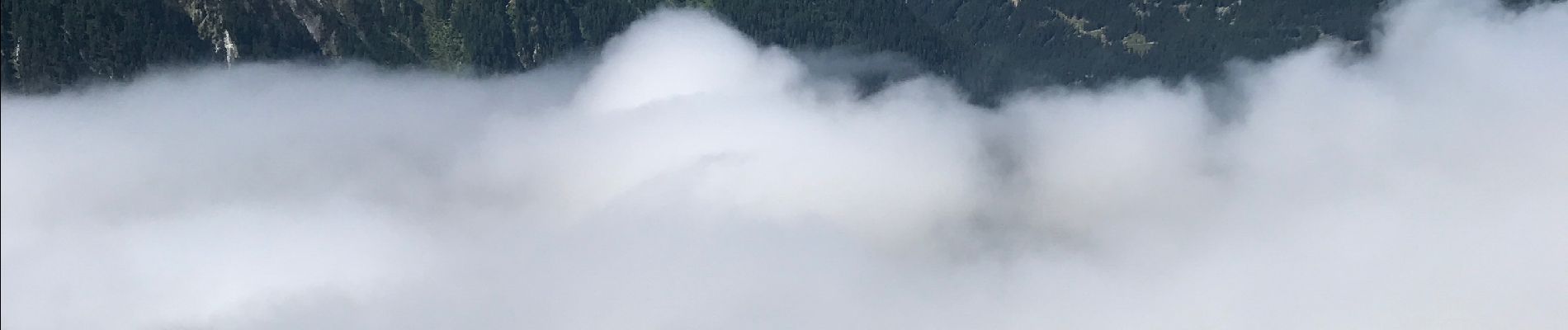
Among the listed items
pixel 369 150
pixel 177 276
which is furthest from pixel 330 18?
pixel 177 276

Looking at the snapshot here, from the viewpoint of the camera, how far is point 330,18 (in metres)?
194

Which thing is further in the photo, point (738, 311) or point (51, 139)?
point (738, 311)

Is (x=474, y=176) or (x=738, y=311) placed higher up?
(x=474, y=176)

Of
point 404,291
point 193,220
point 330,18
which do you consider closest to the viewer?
point 193,220

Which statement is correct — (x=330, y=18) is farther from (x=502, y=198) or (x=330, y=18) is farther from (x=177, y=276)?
(x=177, y=276)

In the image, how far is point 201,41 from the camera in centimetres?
17975

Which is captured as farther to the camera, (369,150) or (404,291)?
(369,150)

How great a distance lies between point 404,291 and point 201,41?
40.2m

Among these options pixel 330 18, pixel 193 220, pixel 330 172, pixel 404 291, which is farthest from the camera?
pixel 330 18

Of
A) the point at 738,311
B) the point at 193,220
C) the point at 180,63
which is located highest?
the point at 180,63

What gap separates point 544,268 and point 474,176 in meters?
15.7

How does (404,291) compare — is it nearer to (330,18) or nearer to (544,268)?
(544,268)

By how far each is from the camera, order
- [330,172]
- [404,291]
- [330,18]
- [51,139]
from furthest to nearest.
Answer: [330,18] < [330,172] < [404,291] < [51,139]

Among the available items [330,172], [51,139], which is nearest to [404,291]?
[330,172]
